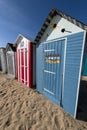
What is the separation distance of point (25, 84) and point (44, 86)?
7.02 ft

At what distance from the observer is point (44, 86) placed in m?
4.83

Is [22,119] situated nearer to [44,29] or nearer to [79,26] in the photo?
[79,26]

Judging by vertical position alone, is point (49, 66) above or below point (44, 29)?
below

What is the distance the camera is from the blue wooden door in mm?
3670

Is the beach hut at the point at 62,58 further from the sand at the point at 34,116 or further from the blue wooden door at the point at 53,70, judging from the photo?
the sand at the point at 34,116

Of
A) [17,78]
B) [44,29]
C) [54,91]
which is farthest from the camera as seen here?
[17,78]

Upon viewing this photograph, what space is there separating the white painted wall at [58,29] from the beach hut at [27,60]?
4.47 feet

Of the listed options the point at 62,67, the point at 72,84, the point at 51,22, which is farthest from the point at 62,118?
the point at 51,22

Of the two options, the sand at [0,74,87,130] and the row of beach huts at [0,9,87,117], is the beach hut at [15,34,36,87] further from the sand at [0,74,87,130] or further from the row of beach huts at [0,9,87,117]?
the sand at [0,74,87,130]

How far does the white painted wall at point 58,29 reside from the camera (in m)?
3.08

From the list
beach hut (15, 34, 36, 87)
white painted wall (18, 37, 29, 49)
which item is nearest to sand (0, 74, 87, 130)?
beach hut (15, 34, 36, 87)

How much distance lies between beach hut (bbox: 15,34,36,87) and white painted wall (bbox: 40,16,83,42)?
1.36 m

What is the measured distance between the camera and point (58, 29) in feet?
12.2

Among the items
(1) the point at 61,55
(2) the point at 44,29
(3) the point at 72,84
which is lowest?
(3) the point at 72,84
